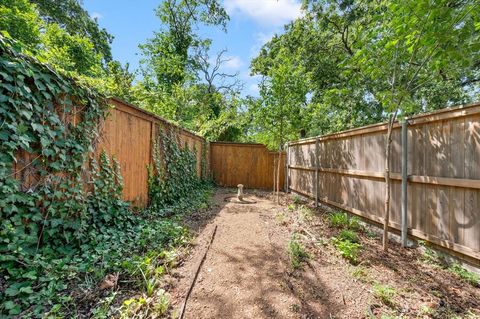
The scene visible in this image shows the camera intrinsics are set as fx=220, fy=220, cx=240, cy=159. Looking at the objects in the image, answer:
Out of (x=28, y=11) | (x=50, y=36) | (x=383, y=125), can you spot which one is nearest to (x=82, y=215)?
(x=383, y=125)

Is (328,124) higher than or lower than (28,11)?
lower

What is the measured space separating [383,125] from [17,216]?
15.8 ft

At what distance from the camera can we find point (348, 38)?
31.2 ft

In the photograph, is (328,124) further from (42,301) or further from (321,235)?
(42,301)

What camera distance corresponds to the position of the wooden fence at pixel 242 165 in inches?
392

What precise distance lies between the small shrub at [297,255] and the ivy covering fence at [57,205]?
153 cm

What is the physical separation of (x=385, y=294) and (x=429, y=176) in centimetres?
175

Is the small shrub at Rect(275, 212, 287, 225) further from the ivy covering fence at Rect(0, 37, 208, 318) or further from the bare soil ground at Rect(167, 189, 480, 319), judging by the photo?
the ivy covering fence at Rect(0, 37, 208, 318)

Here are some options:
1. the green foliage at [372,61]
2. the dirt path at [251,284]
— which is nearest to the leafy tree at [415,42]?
the green foliage at [372,61]

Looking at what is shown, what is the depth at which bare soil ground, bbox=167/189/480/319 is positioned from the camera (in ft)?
6.19

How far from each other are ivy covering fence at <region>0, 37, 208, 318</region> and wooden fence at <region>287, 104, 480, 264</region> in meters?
3.33

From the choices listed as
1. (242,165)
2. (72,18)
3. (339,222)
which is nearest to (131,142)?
(339,222)

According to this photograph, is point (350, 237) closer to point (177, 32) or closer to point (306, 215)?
point (306, 215)

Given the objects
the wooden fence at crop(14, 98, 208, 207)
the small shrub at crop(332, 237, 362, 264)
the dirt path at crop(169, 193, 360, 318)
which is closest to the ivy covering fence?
the wooden fence at crop(14, 98, 208, 207)
